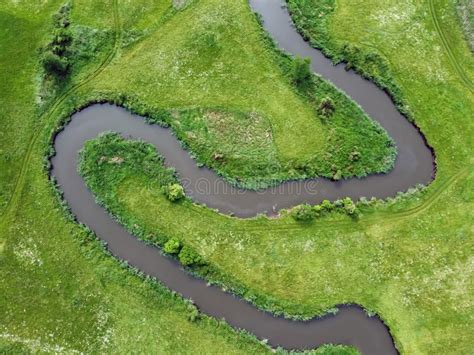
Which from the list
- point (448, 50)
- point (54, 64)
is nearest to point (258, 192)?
point (54, 64)

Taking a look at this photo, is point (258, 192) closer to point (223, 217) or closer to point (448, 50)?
point (223, 217)

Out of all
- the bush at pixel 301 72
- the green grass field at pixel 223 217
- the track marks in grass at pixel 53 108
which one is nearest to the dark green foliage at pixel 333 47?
the green grass field at pixel 223 217

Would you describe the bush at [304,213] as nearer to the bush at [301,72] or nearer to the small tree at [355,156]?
the small tree at [355,156]

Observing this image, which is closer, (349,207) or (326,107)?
(349,207)

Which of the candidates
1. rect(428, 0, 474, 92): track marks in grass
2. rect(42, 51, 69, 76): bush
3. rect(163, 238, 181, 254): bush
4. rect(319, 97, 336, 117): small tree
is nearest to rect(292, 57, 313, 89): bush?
rect(319, 97, 336, 117): small tree

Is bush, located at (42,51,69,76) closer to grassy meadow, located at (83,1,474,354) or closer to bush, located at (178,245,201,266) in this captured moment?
grassy meadow, located at (83,1,474,354)

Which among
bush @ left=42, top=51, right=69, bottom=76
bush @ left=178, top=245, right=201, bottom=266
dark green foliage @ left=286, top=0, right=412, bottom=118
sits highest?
dark green foliage @ left=286, top=0, right=412, bottom=118
